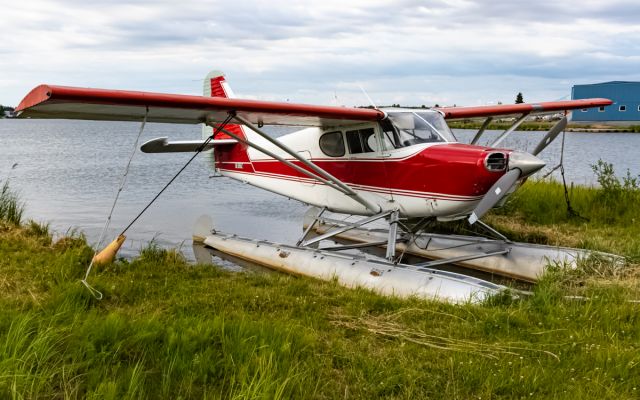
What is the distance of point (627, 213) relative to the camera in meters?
9.33

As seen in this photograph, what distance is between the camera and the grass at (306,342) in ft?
9.67

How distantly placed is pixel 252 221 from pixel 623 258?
7.90 meters

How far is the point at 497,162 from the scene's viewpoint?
244 inches

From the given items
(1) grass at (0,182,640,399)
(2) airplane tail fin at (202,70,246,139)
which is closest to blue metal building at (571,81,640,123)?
(2) airplane tail fin at (202,70,246,139)

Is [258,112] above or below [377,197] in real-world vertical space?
above

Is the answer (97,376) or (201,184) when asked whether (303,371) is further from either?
(201,184)

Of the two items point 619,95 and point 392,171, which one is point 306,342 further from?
point 619,95

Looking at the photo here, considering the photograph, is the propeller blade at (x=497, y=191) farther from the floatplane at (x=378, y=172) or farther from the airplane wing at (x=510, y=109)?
the airplane wing at (x=510, y=109)

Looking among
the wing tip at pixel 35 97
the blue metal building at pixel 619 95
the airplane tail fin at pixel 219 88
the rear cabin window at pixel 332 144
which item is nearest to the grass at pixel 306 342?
the wing tip at pixel 35 97

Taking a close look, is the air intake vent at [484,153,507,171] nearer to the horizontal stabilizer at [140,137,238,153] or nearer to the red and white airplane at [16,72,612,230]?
the red and white airplane at [16,72,612,230]

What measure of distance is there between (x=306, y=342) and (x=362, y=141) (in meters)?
4.38

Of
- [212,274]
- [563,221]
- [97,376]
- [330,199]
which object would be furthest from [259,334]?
[563,221]

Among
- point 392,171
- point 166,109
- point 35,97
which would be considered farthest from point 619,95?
point 35,97

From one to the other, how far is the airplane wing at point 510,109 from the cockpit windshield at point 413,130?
1.16 m
